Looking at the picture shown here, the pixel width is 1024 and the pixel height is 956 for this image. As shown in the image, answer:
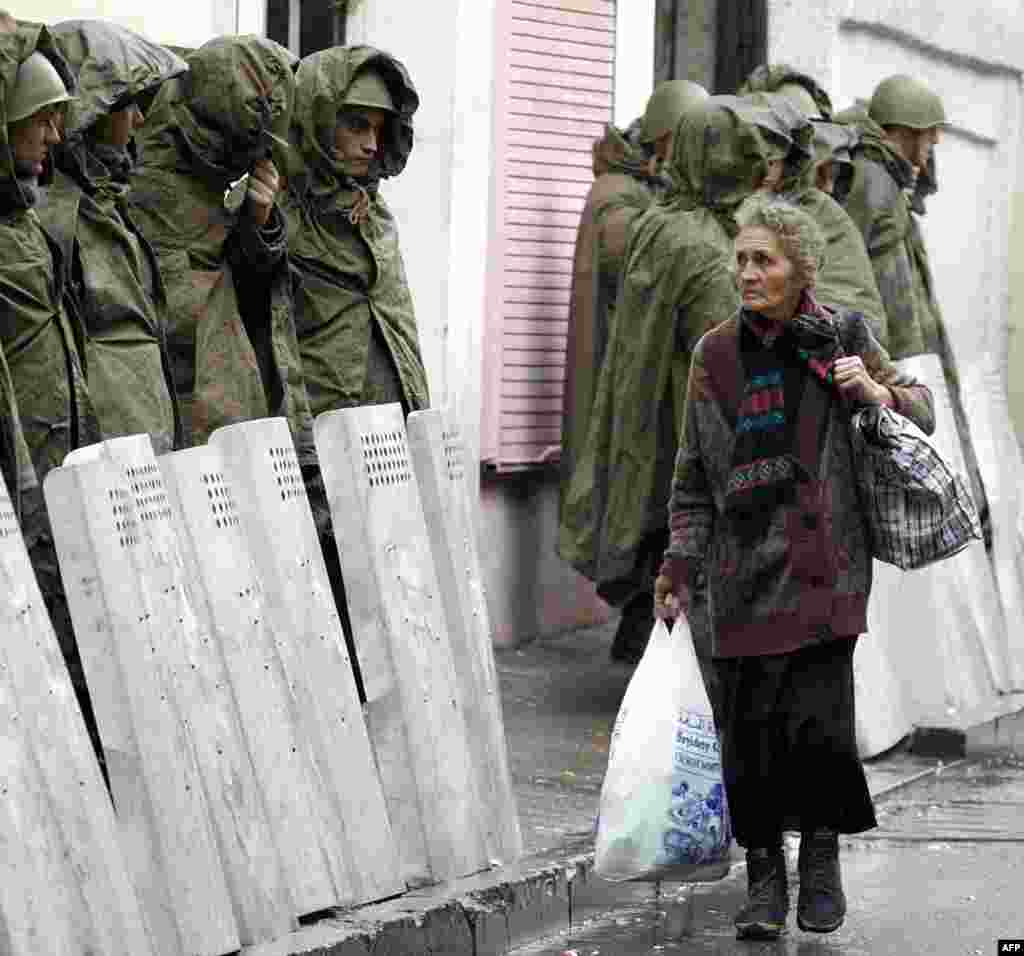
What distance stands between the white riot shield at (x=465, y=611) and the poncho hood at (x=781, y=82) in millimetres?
5813

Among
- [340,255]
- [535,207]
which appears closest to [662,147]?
[535,207]

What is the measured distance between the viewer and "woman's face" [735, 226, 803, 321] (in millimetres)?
7617

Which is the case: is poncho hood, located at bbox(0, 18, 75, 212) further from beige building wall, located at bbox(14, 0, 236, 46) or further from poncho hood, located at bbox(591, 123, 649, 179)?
poncho hood, located at bbox(591, 123, 649, 179)

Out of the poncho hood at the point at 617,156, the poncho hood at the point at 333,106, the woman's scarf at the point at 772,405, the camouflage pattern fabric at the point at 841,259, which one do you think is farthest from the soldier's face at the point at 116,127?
the poncho hood at the point at 617,156

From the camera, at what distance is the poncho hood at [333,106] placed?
8.85 m

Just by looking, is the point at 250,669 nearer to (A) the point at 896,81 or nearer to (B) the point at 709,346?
(B) the point at 709,346

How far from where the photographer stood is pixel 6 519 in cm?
610

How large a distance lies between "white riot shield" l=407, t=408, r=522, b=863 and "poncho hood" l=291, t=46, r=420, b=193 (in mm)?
1259

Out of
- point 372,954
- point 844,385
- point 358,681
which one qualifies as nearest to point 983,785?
point 358,681

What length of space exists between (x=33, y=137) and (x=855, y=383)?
2.01 m

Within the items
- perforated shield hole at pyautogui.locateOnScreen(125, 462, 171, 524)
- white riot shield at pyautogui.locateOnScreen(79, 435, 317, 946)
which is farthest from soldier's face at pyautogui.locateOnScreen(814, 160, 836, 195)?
perforated shield hole at pyautogui.locateOnScreen(125, 462, 171, 524)

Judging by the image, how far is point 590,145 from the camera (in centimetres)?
1351

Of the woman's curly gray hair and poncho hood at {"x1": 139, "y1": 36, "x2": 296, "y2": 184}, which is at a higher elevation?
poncho hood at {"x1": 139, "y1": 36, "x2": 296, "y2": 184}

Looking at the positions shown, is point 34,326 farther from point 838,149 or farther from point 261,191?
point 838,149
